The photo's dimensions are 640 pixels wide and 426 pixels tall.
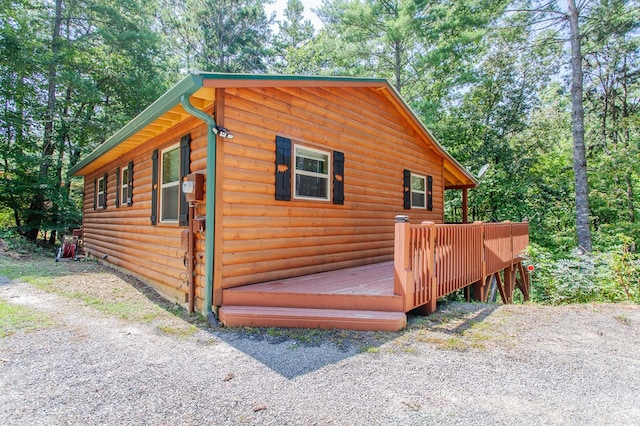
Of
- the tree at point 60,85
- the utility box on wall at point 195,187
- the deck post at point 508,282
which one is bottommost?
the deck post at point 508,282

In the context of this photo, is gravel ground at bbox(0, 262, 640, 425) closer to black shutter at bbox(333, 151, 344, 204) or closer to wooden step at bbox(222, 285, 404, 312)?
wooden step at bbox(222, 285, 404, 312)

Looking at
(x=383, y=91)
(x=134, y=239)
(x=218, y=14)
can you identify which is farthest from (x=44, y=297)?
(x=218, y=14)

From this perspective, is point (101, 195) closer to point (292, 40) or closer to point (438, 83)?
point (438, 83)

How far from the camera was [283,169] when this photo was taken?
496 centimetres

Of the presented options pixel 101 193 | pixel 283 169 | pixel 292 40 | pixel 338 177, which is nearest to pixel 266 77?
pixel 283 169

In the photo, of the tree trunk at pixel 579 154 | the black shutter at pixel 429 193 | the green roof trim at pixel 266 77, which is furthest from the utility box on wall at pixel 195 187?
the tree trunk at pixel 579 154

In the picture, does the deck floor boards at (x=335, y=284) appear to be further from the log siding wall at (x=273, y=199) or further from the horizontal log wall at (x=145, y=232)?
the horizontal log wall at (x=145, y=232)

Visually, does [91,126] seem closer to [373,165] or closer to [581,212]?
[373,165]

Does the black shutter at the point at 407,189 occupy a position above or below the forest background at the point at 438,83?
below

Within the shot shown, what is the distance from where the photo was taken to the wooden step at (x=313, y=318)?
3.62 m

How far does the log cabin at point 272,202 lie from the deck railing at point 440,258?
34mm

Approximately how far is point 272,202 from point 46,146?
13.8 meters

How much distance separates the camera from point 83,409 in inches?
86.6

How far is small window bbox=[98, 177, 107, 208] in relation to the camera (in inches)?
341
